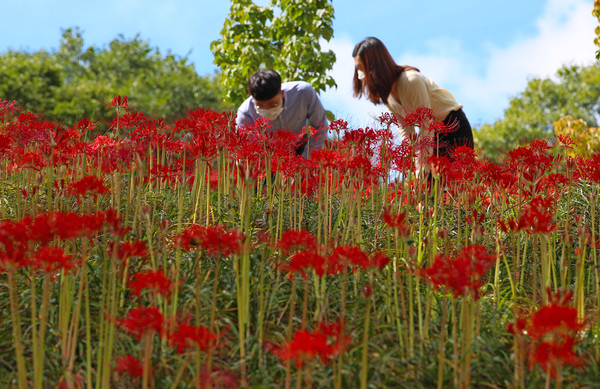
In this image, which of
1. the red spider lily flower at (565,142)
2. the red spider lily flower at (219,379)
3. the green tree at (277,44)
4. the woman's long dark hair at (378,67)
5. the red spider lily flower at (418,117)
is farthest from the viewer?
the green tree at (277,44)

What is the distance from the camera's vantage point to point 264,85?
5746 mm

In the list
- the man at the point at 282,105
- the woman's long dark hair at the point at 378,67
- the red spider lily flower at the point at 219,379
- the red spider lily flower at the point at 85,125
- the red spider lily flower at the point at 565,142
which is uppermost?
the woman's long dark hair at the point at 378,67

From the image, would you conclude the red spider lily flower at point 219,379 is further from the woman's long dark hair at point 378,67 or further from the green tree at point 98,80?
the green tree at point 98,80

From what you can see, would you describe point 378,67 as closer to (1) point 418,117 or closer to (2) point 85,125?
(1) point 418,117

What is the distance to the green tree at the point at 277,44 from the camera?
33.8ft

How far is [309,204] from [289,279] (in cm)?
197

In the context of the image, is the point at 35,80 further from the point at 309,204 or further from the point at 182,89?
the point at 309,204

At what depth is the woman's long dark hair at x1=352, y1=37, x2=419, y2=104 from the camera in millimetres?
6020

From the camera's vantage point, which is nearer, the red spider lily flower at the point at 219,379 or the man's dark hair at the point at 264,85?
the red spider lily flower at the point at 219,379

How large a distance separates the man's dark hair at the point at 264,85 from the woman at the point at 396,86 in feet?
3.40

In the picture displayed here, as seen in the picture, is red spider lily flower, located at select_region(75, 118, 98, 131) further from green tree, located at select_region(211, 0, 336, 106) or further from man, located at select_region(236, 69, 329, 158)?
green tree, located at select_region(211, 0, 336, 106)

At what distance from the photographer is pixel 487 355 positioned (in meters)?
2.65

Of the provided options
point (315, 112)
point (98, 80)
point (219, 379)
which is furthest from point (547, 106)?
point (219, 379)

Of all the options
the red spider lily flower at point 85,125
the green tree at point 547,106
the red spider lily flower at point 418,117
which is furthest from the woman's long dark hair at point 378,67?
the green tree at point 547,106
